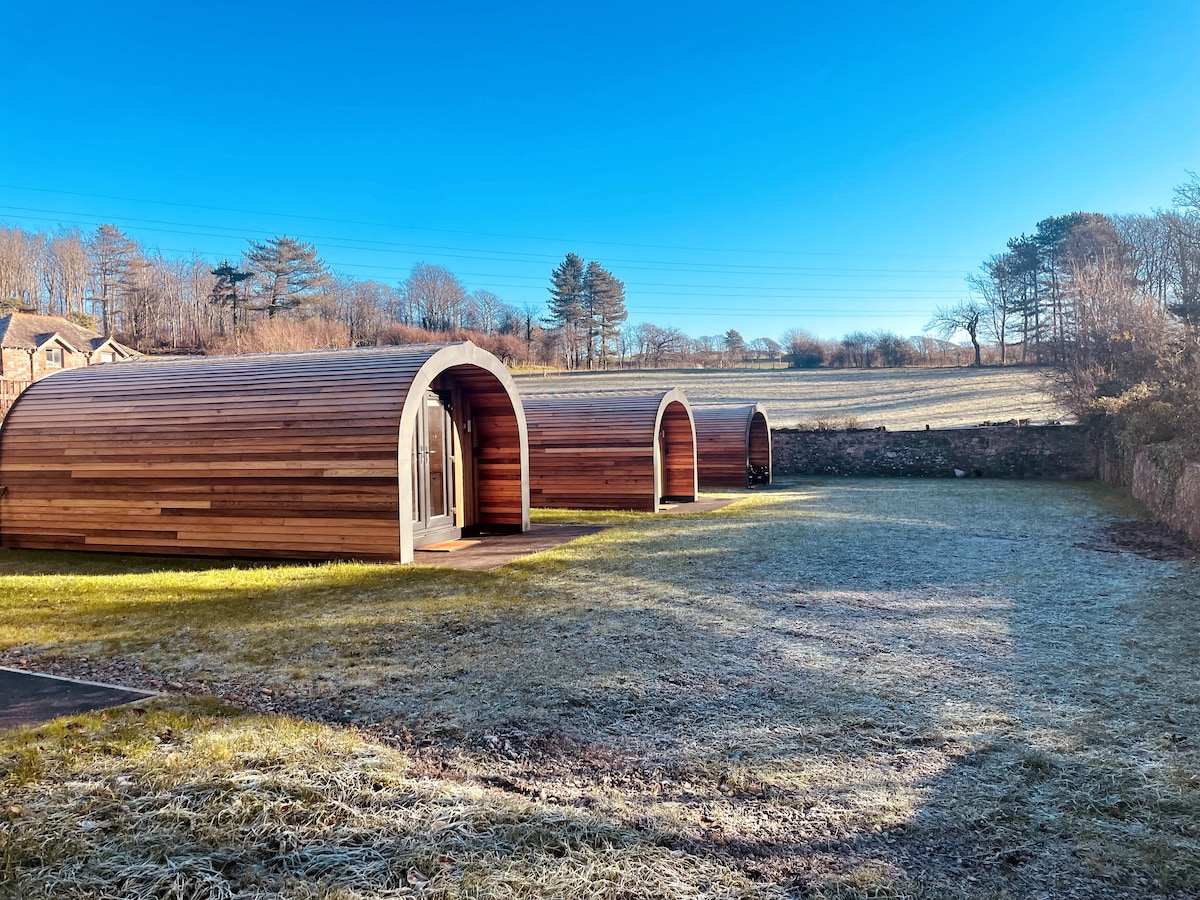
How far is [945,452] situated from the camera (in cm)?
2303

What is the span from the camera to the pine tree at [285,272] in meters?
50.2

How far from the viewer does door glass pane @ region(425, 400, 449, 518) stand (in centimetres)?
948

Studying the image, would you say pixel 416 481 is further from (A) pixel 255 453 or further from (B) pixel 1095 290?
(B) pixel 1095 290

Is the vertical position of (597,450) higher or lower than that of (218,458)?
lower

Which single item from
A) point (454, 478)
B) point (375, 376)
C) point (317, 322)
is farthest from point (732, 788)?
point (317, 322)

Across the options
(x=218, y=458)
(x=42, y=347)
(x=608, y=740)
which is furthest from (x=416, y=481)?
(x=42, y=347)

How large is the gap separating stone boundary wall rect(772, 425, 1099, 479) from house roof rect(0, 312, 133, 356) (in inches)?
1409

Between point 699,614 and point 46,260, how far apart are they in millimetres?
64378

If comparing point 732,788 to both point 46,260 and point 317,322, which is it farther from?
point 46,260

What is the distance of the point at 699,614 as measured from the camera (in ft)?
19.1

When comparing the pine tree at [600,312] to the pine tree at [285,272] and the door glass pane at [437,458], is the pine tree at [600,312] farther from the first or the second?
the door glass pane at [437,458]

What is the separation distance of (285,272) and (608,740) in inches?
2128

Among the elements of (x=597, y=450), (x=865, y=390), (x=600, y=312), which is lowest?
(x=597, y=450)

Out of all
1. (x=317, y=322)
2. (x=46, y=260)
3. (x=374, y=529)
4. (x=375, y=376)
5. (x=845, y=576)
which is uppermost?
(x=46, y=260)
